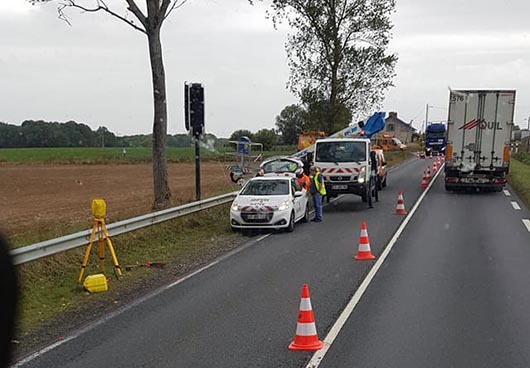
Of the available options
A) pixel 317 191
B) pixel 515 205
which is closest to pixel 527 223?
pixel 515 205

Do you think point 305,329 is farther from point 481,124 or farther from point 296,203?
point 481,124

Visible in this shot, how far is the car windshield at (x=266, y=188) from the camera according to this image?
17.9 meters

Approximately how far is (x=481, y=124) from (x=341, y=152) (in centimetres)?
677

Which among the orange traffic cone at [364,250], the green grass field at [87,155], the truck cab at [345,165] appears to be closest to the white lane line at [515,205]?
the truck cab at [345,165]

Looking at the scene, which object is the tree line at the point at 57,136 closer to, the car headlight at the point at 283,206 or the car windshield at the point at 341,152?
the car windshield at the point at 341,152

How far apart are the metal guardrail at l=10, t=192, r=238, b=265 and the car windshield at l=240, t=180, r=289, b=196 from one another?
1268 mm

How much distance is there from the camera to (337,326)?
798cm

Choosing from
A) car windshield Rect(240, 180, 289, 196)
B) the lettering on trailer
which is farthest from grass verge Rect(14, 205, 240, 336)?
the lettering on trailer

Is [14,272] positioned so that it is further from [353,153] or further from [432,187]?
[432,187]

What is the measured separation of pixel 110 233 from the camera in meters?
12.9

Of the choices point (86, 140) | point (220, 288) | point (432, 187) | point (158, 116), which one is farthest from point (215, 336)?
point (86, 140)

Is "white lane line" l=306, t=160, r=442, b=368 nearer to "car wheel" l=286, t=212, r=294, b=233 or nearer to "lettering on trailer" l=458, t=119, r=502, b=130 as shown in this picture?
"car wheel" l=286, t=212, r=294, b=233

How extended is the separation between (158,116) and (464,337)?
1336 centimetres

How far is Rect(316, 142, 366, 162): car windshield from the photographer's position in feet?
75.4
